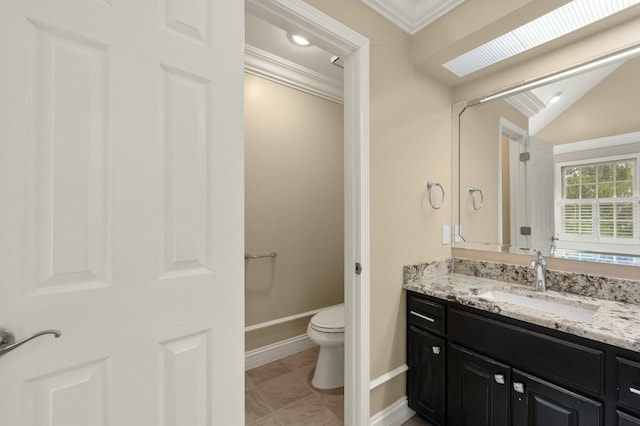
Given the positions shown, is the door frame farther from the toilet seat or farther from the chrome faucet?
the chrome faucet

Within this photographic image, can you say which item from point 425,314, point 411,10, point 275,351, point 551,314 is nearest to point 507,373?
point 551,314

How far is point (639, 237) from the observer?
1.30 m

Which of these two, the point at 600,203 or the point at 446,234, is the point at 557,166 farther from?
the point at 446,234

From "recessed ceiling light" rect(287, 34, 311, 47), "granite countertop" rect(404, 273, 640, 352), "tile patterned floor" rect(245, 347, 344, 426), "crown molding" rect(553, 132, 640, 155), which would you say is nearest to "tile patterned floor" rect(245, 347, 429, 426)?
"tile patterned floor" rect(245, 347, 344, 426)

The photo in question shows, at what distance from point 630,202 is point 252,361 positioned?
260cm

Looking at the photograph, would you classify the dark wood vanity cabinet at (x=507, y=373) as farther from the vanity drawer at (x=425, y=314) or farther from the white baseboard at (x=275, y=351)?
the white baseboard at (x=275, y=351)

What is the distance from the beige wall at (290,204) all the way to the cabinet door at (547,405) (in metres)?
1.74

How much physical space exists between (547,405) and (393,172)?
49.3 inches

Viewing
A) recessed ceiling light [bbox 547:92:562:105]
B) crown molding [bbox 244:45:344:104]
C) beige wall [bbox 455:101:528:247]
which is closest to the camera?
recessed ceiling light [bbox 547:92:562:105]

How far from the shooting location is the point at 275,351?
2400 mm

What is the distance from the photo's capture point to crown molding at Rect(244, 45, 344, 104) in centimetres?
223

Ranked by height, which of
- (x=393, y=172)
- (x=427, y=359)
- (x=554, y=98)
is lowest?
(x=427, y=359)

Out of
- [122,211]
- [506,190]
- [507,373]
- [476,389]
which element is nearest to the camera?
[122,211]

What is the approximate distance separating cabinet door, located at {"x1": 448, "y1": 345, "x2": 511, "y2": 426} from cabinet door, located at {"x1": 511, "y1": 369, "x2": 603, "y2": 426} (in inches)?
1.7
